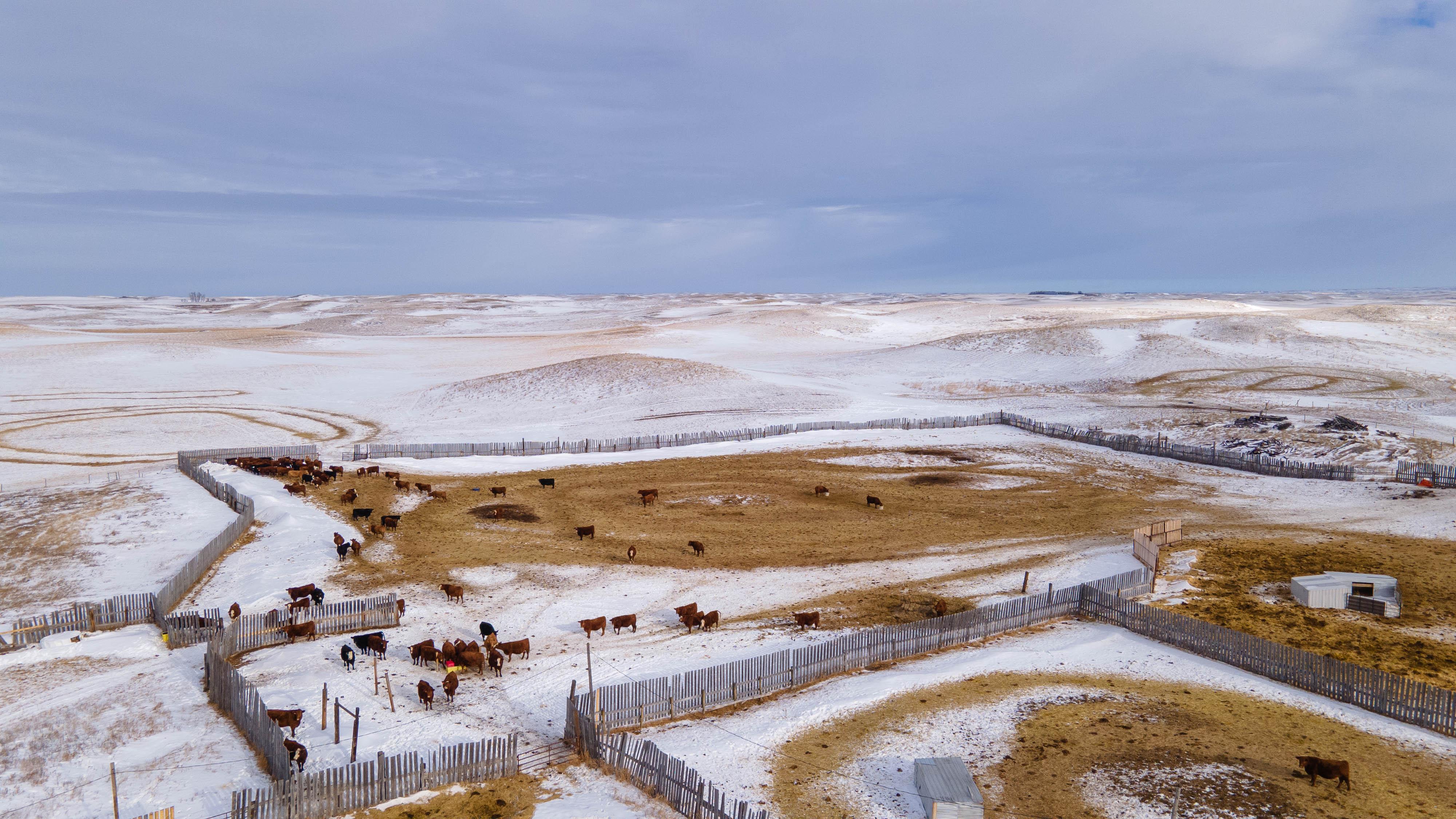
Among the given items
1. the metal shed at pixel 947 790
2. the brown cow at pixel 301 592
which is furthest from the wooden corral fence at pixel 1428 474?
the brown cow at pixel 301 592

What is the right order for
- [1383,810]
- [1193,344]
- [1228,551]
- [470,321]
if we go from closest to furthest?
1. [1383,810]
2. [1228,551]
3. [1193,344]
4. [470,321]

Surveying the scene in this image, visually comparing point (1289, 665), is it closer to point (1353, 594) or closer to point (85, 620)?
point (1353, 594)

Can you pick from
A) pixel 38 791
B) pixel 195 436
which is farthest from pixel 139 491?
pixel 38 791

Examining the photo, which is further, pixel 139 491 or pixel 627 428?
pixel 627 428

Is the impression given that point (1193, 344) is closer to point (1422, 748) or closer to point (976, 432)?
point (976, 432)

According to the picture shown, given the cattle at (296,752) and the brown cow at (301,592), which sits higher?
the brown cow at (301,592)

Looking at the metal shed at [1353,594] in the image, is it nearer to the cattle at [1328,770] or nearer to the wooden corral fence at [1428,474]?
the cattle at [1328,770]

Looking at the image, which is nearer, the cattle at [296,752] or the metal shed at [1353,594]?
the cattle at [296,752]

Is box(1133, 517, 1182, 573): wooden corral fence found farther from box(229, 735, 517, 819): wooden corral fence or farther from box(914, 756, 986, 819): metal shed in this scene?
box(229, 735, 517, 819): wooden corral fence
